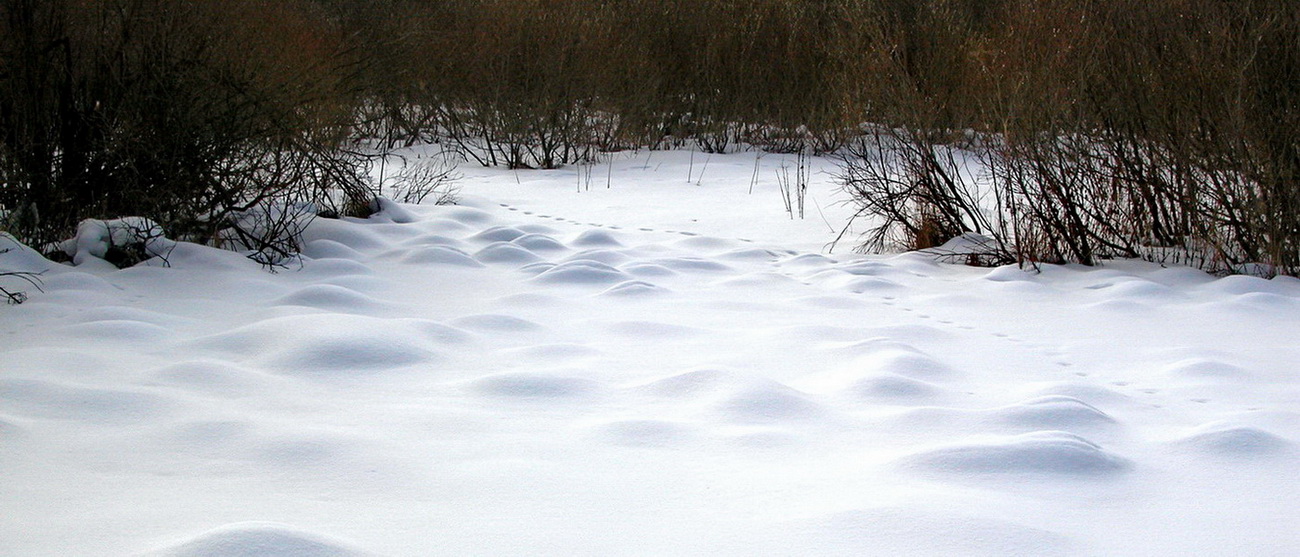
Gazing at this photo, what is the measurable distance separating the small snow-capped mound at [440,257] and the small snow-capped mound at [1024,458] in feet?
9.76

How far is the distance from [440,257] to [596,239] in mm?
984

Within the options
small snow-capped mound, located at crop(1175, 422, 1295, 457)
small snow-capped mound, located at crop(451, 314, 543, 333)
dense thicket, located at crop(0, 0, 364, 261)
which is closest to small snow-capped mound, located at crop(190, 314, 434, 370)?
small snow-capped mound, located at crop(451, 314, 543, 333)

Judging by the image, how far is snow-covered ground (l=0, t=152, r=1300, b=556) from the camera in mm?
2061

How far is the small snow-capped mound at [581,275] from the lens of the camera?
15.4ft

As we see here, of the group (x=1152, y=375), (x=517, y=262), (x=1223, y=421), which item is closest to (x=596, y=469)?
(x=1223, y=421)

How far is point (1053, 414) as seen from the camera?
2771 mm

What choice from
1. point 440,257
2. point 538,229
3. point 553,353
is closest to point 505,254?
point 440,257

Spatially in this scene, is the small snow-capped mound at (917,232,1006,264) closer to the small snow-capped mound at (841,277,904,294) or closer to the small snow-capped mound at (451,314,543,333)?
the small snow-capped mound at (841,277,904,294)

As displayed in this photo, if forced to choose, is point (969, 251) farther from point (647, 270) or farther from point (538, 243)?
point (538, 243)

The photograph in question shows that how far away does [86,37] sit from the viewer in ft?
15.2

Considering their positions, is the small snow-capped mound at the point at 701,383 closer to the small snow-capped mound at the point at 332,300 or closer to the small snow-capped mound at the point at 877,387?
the small snow-capped mound at the point at 877,387

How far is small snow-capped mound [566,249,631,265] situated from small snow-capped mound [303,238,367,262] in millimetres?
937

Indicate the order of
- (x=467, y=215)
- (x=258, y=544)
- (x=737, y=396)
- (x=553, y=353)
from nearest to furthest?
(x=258, y=544) → (x=737, y=396) → (x=553, y=353) → (x=467, y=215)

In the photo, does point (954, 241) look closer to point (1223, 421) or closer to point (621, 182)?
point (1223, 421)
